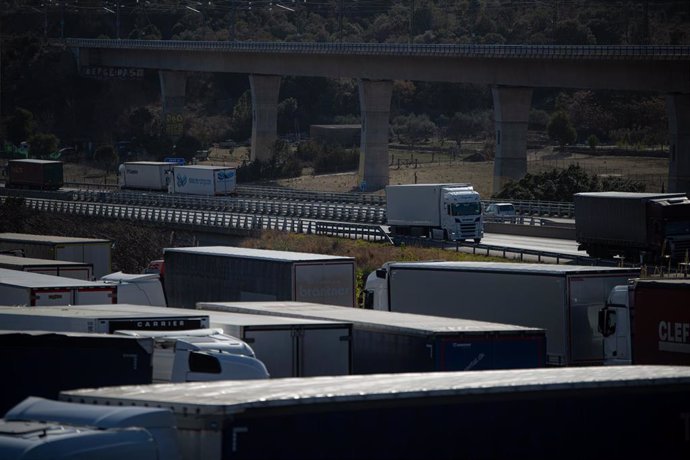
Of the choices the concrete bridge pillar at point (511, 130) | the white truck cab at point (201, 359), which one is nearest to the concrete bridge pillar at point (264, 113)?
the concrete bridge pillar at point (511, 130)

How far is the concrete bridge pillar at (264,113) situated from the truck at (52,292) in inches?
3334

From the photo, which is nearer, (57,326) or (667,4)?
(57,326)

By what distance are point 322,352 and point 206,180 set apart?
60858 mm

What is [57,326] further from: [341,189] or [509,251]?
[341,189]

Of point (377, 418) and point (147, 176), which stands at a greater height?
point (147, 176)

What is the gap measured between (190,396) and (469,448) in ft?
10.3

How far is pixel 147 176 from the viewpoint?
287ft

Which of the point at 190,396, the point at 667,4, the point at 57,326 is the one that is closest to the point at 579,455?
the point at 190,396

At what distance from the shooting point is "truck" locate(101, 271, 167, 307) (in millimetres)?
31531

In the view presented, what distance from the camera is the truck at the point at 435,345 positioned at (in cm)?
1947

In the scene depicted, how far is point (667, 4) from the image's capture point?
178875mm

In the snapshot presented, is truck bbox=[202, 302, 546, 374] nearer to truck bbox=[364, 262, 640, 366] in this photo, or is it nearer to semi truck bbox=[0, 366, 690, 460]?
semi truck bbox=[0, 366, 690, 460]

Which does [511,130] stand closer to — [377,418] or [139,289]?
[139,289]

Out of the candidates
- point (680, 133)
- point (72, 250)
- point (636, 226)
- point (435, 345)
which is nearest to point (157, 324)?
point (435, 345)
